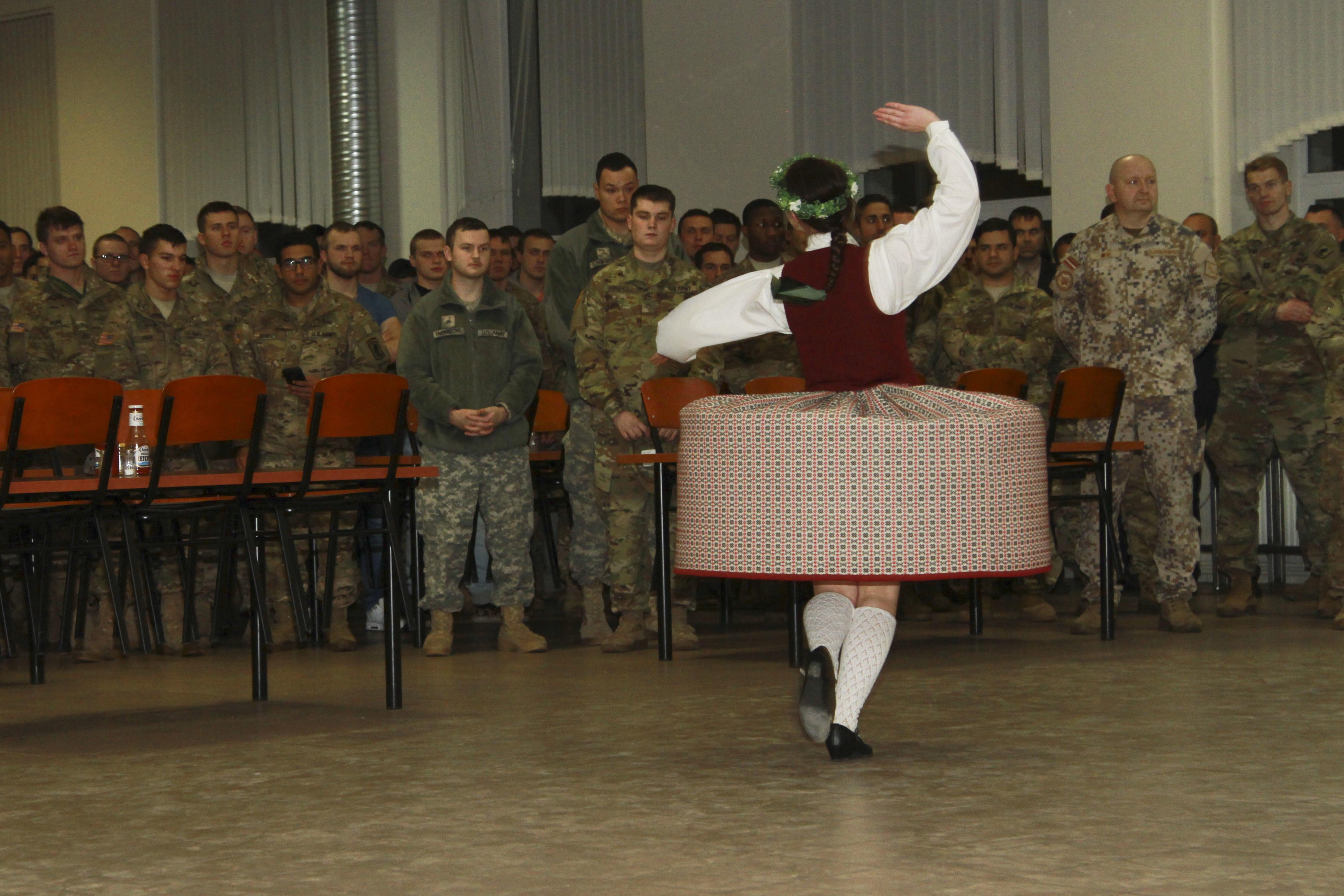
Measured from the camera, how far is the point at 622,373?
240 inches

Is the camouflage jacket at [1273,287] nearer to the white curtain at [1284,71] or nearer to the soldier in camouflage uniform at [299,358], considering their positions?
the white curtain at [1284,71]

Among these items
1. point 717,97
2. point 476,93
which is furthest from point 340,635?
point 476,93

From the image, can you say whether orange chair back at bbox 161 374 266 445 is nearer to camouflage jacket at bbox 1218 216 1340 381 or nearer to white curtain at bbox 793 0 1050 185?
camouflage jacket at bbox 1218 216 1340 381

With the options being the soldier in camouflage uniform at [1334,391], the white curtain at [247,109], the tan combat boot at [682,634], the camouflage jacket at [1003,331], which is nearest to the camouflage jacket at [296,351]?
the tan combat boot at [682,634]

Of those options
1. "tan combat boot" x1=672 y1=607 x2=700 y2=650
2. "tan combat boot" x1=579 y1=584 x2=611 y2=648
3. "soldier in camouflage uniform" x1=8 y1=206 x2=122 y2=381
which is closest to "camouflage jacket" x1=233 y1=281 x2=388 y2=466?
"soldier in camouflage uniform" x1=8 y1=206 x2=122 y2=381

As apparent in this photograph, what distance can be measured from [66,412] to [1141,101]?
5633mm

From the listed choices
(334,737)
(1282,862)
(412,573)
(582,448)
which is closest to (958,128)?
(582,448)

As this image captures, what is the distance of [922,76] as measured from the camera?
941cm

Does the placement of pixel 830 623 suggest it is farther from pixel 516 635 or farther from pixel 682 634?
pixel 516 635

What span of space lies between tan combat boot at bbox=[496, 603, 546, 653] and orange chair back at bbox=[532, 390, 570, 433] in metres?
1.41

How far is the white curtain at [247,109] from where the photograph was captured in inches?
476

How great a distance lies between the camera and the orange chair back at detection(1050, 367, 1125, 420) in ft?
19.5

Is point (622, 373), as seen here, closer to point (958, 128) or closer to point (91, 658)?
point (91, 658)

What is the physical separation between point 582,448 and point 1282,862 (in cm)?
411
